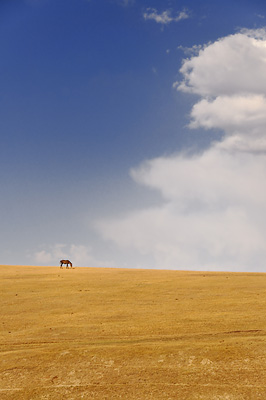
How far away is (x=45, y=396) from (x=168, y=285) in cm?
1740

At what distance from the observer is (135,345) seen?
14.3 m

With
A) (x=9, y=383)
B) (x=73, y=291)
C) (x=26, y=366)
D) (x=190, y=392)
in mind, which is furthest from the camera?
(x=73, y=291)

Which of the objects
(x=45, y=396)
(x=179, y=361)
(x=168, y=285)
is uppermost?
(x=168, y=285)

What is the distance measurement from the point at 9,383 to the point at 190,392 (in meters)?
5.59

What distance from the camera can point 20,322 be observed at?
18938 millimetres

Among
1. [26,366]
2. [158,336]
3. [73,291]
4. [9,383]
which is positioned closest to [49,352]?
[26,366]

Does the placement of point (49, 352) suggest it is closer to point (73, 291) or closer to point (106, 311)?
point (106, 311)

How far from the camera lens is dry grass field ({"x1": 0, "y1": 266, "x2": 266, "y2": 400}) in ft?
37.5

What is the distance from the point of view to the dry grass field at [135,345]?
11.4 meters

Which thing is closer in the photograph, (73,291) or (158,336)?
(158,336)

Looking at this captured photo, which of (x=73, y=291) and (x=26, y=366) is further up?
(x=73, y=291)

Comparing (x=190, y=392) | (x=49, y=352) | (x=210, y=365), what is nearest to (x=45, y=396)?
(x=49, y=352)

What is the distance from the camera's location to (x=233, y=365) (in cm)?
1241

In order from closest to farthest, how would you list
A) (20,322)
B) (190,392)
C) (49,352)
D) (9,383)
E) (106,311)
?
1. (190,392)
2. (9,383)
3. (49,352)
4. (20,322)
5. (106,311)
